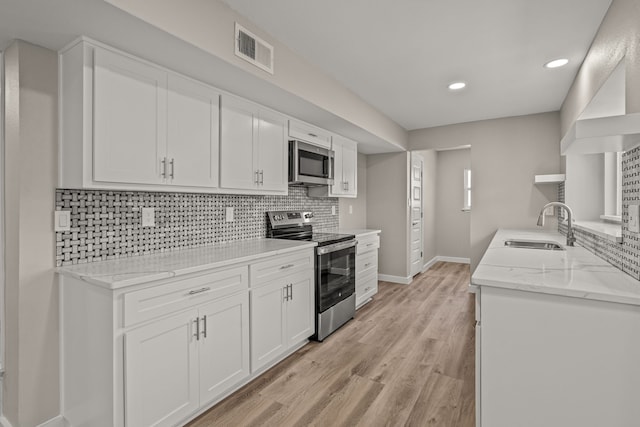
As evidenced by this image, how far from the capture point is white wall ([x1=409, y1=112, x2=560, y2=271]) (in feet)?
13.5

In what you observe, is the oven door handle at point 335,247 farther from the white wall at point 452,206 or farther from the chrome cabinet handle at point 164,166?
the white wall at point 452,206

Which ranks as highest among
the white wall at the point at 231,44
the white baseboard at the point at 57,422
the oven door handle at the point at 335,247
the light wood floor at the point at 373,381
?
the white wall at the point at 231,44

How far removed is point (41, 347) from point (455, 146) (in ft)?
16.0

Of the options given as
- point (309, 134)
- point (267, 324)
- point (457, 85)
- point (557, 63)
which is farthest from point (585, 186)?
point (267, 324)

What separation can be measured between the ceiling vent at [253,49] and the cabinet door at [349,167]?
196 cm

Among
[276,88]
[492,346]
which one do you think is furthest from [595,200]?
[276,88]

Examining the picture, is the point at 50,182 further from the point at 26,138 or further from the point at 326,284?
the point at 326,284

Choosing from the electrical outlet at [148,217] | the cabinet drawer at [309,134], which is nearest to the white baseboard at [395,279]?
the cabinet drawer at [309,134]

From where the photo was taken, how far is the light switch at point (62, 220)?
1.78 meters

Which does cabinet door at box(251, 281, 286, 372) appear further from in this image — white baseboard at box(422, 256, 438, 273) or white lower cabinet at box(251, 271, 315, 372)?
white baseboard at box(422, 256, 438, 273)

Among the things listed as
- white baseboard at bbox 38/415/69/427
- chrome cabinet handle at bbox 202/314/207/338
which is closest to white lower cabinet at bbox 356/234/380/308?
chrome cabinet handle at bbox 202/314/207/338

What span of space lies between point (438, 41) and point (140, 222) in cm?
246

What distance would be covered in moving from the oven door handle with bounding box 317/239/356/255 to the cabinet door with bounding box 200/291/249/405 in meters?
0.95

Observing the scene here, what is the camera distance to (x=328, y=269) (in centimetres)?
312
